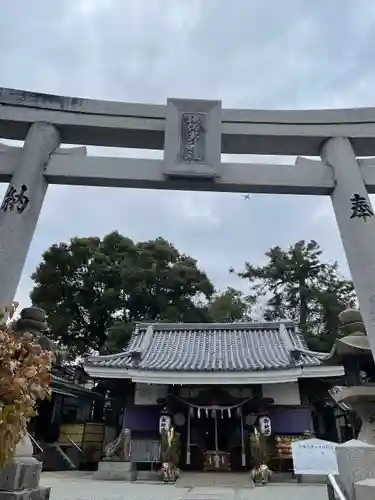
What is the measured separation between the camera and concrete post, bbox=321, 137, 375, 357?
194 inches

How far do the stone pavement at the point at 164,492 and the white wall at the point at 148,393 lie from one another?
2374 mm

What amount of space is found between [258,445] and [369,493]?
7197 millimetres

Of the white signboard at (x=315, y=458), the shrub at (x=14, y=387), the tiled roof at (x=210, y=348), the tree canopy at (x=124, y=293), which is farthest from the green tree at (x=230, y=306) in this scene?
the shrub at (x=14, y=387)

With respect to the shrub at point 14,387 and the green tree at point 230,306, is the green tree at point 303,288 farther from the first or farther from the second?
the shrub at point 14,387

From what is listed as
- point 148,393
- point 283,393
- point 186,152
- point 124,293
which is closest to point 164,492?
point 148,393

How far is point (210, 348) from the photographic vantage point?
13.4 meters

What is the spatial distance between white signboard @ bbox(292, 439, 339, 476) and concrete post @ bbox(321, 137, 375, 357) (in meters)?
2.83

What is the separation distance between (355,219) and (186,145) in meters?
2.31

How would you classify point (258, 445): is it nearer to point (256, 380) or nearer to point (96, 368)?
point (256, 380)

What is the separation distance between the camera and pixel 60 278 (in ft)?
77.7

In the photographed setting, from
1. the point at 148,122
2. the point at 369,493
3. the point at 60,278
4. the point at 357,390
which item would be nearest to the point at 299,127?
the point at 148,122

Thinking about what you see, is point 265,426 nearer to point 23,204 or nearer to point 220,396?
point 220,396

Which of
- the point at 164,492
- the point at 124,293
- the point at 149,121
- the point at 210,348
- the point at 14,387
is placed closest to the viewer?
the point at 14,387

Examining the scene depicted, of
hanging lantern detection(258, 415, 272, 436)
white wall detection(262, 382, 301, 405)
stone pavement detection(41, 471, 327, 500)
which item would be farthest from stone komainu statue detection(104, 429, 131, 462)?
white wall detection(262, 382, 301, 405)
